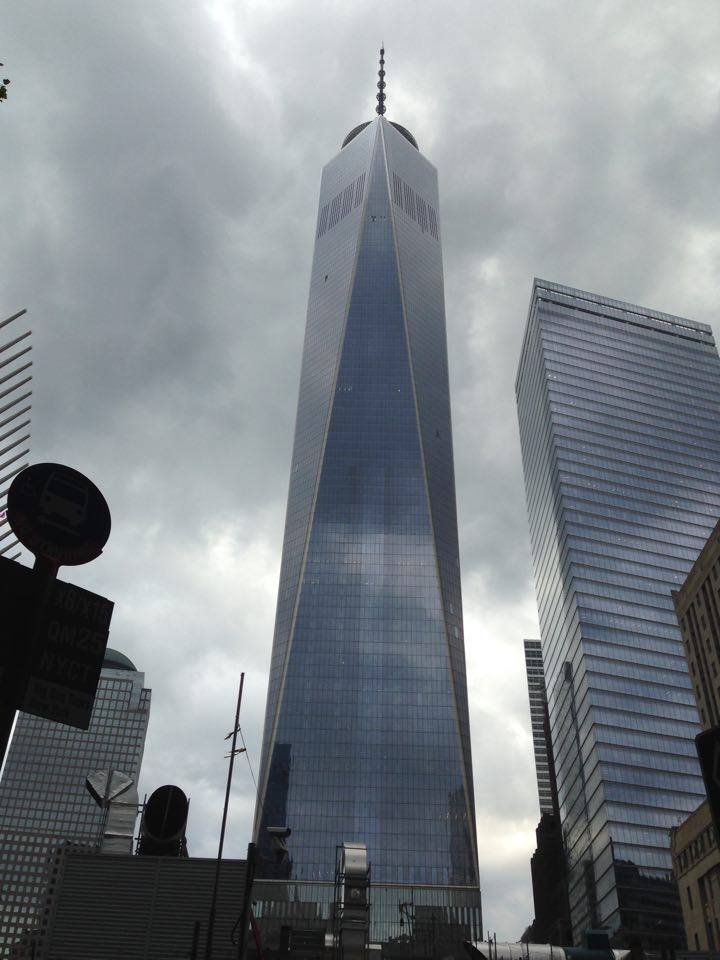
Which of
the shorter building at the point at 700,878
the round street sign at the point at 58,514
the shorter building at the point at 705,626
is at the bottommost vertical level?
the round street sign at the point at 58,514

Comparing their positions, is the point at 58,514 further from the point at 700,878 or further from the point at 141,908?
the point at 700,878

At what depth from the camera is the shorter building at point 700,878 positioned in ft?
279

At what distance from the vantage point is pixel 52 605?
1950 centimetres

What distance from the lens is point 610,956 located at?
75.2 metres

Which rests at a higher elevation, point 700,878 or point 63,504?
point 700,878

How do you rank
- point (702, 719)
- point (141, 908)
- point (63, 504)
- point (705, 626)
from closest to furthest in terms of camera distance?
1. point (63, 504)
2. point (141, 908)
3. point (705, 626)
4. point (702, 719)

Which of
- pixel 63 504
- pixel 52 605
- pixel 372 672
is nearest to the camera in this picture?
pixel 52 605

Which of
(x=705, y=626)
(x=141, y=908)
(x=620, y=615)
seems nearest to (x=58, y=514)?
(x=141, y=908)

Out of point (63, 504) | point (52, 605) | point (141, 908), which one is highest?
point (63, 504)

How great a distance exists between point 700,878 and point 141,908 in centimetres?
6659

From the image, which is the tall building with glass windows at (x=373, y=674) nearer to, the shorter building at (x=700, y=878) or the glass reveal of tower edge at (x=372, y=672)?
the glass reveal of tower edge at (x=372, y=672)

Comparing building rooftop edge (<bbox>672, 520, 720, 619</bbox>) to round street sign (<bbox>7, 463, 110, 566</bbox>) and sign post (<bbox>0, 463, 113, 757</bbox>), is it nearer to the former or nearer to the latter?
round street sign (<bbox>7, 463, 110, 566</bbox>)

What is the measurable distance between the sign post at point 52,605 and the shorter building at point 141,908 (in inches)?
1227

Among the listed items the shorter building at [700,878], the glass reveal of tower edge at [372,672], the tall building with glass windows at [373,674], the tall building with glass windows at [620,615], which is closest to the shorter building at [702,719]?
the shorter building at [700,878]
